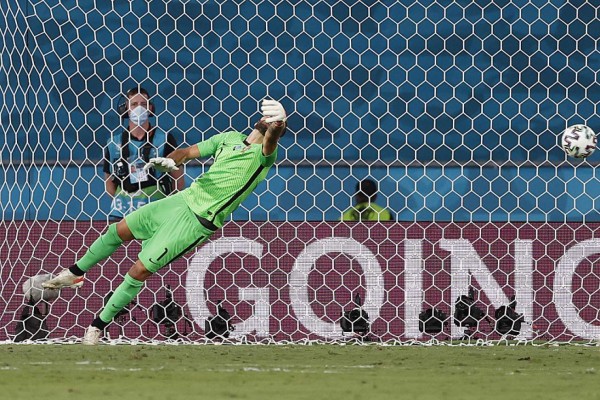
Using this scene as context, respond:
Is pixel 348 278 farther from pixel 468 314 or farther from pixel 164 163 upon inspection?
pixel 164 163

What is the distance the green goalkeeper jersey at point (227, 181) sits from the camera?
8594mm

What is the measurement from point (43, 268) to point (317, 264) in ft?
6.12

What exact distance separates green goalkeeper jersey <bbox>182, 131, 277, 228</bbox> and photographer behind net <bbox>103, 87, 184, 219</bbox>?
1.04 meters

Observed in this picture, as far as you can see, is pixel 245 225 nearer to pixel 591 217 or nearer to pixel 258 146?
A: pixel 258 146

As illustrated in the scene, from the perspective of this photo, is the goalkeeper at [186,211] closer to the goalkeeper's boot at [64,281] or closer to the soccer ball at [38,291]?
the goalkeeper's boot at [64,281]

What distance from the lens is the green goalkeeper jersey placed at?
8.59 meters

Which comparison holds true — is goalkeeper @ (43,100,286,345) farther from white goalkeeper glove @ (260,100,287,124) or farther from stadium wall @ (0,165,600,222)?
stadium wall @ (0,165,600,222)

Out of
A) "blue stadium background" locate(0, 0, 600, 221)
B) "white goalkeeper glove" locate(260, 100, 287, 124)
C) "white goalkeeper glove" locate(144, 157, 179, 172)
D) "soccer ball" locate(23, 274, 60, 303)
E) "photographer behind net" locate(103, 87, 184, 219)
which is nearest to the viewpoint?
"white goalkeeper glove" locate(260, 100, 287, 124)

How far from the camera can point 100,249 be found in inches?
339

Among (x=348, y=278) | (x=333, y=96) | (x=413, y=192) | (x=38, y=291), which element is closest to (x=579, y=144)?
(x=348, y=278)

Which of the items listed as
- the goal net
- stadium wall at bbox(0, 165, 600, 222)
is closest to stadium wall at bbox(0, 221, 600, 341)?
the goal net

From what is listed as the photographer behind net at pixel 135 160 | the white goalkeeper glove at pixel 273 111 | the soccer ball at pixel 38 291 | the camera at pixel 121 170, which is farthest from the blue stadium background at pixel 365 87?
the white goalkeeper glove at pixel 273 111

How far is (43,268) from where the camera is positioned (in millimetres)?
9594

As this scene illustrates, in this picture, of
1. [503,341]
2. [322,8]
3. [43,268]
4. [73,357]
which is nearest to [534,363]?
[503,341]
